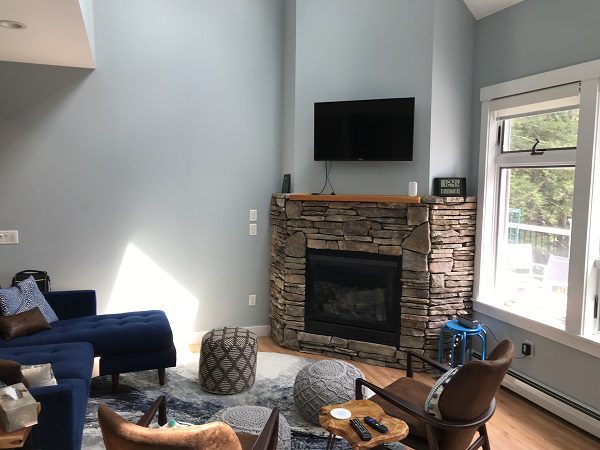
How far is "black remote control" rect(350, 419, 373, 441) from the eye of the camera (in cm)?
208

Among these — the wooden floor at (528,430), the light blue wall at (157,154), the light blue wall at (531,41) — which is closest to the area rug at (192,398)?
the wooden floor at (528,430)

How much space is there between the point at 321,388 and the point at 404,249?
1.51 metres

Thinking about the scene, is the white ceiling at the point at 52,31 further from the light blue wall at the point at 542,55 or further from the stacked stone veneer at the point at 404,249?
the stacked stone veneer at the point at 404,249

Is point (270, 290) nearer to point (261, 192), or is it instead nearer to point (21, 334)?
point (261, 192)

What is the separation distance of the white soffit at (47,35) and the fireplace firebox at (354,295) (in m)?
2.45

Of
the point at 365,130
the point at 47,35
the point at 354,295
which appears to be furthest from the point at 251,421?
the point at 47,35

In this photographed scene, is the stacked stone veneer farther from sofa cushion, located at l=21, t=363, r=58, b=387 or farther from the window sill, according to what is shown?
sofa cushion, located at l=21, t=363, r=58, b=387

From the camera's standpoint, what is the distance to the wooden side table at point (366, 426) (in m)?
2.08

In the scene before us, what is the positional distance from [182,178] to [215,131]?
532 mm

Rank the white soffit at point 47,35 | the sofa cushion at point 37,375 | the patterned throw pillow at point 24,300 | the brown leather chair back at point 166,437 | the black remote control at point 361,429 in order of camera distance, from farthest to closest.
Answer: the patterned throw pillow at point 24,300 < the white soffit at point 47,35 < the sofa cushion at point 37,375 < the black remote control at point 361,429 < the brown leather chair back at point 166,437

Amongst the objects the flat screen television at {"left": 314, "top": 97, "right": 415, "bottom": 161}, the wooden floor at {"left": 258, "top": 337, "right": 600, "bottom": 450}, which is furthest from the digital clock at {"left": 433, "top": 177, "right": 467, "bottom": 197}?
the wooden floor at {"left": 258, "top": 337, "right": 600, "bottom": 450}

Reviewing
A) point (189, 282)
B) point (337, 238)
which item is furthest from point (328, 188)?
point (189, 282)

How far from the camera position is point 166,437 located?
158cm

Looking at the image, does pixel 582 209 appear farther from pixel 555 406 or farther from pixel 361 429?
pixel 361 429
